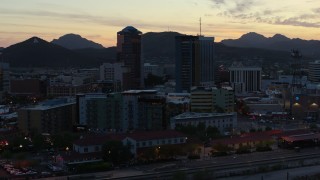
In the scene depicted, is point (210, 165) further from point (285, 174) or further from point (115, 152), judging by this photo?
point (115, 152)

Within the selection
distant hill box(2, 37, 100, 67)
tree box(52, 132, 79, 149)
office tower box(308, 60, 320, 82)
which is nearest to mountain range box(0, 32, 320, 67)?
distant hill box(2, 37, 100, 67)

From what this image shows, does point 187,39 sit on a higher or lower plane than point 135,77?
higher

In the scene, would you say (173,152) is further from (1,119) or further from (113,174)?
(1,119)

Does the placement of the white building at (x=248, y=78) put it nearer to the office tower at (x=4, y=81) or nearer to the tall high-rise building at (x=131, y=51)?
the tall high-rise building at (x=131, y=51)

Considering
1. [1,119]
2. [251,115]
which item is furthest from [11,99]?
[251,115]

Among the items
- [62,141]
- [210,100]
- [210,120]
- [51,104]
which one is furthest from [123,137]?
[210,100]

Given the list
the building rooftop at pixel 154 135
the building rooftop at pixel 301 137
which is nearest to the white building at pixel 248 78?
the building rooftop at pixel 301 137

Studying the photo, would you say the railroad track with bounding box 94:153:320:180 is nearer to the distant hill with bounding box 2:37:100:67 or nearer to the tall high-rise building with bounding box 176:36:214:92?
the tall high-rise building with bounding box 176:36:214:92
